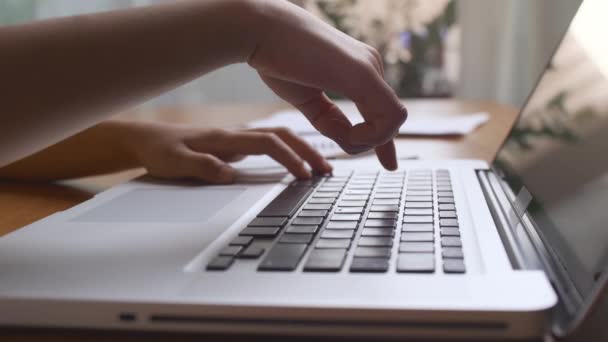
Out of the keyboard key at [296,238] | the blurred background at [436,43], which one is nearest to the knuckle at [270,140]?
the keyboard key at [296,238]

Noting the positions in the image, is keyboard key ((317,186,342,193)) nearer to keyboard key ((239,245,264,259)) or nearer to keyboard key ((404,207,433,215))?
keyboard key ((404,207,433,215))

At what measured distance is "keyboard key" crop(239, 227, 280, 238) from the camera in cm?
41

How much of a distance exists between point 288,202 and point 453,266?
8.7 inches

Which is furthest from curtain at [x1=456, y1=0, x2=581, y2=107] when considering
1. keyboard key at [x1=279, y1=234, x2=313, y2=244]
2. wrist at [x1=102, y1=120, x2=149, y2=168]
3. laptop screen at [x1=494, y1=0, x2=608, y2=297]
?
keyboard key at [x1=279, y1=234, x2=313, y2=244]

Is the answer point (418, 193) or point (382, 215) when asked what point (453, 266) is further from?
point (418, 193)

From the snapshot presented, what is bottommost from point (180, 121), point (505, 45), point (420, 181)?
point (420, 181)

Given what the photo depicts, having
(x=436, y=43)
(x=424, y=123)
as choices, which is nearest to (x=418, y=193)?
(x=424, y=123)

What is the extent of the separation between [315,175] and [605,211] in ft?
1.26

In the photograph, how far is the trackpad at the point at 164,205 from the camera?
503 millimetres

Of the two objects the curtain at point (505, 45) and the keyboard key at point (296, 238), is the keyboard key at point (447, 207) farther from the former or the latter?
the curtain at point (505, 45)

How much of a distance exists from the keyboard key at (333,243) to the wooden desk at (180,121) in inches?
3.6

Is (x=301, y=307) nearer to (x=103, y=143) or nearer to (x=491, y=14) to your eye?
(x=103, y=143)

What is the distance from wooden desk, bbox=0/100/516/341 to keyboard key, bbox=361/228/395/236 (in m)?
0.13

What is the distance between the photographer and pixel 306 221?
455 millimetres
